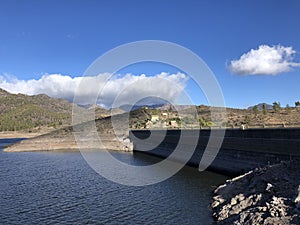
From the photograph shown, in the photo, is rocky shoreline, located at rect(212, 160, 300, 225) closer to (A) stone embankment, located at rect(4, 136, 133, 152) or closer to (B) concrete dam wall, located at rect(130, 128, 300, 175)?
(B) concrete dam wall, located at rect(130, 128, 300, 175)

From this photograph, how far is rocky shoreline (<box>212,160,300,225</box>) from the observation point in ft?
60.7

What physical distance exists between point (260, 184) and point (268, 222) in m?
7.86

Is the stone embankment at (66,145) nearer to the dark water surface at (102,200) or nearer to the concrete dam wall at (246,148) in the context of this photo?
the concrete dam wall at (246,148)

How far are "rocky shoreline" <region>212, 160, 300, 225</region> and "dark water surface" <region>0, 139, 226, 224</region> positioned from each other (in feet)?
6.03

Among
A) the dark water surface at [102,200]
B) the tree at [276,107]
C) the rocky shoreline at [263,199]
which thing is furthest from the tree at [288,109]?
the rocky shoreline at [263,199]

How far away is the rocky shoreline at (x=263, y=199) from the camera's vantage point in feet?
60.7

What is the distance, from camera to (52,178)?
47.1 meters

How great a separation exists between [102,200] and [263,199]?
54.6 ft

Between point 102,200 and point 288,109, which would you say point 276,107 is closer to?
point 288,109

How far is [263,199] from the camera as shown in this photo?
22.3 metres

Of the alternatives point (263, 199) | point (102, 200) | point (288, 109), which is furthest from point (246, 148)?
point (288, 109)

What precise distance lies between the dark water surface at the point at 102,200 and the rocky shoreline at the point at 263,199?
6.03 ft

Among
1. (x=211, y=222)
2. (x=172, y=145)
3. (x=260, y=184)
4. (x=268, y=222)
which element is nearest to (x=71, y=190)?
(x=211, y=222)

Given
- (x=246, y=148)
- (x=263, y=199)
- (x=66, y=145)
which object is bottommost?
(x=263, y=199)
